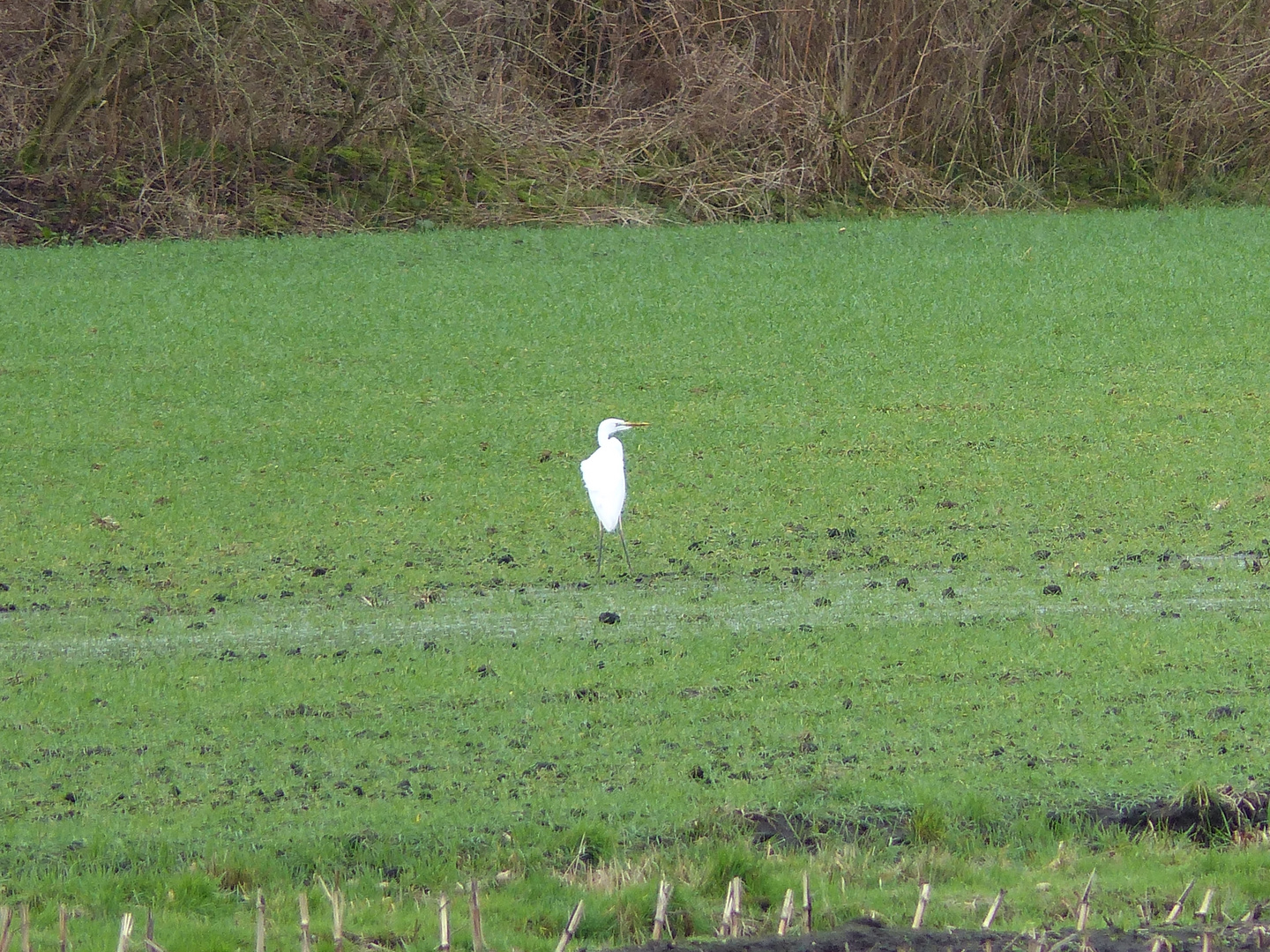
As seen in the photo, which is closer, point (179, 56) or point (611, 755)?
point (611, 755)

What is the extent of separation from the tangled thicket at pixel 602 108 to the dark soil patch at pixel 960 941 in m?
16.0

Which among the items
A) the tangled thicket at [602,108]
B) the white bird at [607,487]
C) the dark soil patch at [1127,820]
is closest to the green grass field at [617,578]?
the dark soil patch at [1127,820]

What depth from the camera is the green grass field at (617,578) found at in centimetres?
547

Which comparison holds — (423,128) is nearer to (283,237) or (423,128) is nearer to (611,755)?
(283,237)

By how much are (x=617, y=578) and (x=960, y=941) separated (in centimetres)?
469

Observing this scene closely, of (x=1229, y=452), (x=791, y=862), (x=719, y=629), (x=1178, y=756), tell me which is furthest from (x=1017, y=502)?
(x=791, y=862)

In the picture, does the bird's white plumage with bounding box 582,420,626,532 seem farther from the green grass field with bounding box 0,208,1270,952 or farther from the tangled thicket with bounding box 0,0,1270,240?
the tangled thicket with bounding box 0,0,1270,240

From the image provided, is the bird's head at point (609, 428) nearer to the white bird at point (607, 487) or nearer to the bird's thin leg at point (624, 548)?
the bird's thin leg at point (624, 548)

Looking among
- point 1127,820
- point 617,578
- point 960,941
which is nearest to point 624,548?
point 617,578

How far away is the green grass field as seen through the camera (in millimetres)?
5473

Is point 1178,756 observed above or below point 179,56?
below

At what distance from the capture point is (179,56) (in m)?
19.6

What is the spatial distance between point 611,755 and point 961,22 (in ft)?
59.6

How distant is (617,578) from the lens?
9086 millimetres
